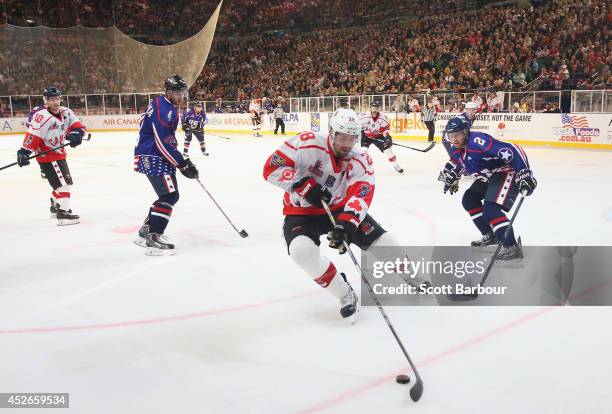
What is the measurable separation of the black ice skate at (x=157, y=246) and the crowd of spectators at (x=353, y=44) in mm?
10859

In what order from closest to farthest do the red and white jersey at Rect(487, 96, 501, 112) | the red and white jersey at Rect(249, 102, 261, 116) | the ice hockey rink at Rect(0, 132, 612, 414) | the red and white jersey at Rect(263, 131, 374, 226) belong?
the ice hockey rink at Rect(0, 132, 612, 414) < the red and white jersey at Rect(263, 131, 374, 226) < the red and white jersey at Rect(487, 96, 501, 112) < the red and white jersey at Rect(249, 102, 261, 116)

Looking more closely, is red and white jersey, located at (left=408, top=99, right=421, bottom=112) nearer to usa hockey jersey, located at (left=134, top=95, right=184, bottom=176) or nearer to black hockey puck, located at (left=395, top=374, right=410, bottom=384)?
usa hockey jersey, located at (left=134, top=95, right=184, bottom=176)

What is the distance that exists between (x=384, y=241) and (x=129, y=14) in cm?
2657

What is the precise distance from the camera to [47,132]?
18.2 ft

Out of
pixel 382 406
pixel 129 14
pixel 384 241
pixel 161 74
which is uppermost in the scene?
pixel 129 14

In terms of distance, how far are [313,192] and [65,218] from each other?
365 centimetres

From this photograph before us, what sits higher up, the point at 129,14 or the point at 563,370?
the point at 129,14

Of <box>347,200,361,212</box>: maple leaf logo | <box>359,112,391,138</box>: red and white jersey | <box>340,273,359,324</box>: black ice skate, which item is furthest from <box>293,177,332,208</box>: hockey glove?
<box>359,112,391,138</box>: red and white jersey

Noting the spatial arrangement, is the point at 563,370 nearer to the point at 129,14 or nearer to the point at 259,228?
the point at 259,228

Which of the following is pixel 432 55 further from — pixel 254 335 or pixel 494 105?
pixel 254 335

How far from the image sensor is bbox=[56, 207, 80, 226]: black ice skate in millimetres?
5578

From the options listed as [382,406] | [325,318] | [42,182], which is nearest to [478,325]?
[325,318]

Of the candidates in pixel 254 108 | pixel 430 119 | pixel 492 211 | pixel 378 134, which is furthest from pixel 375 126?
pixel 254 108

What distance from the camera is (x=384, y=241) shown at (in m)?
3.08
